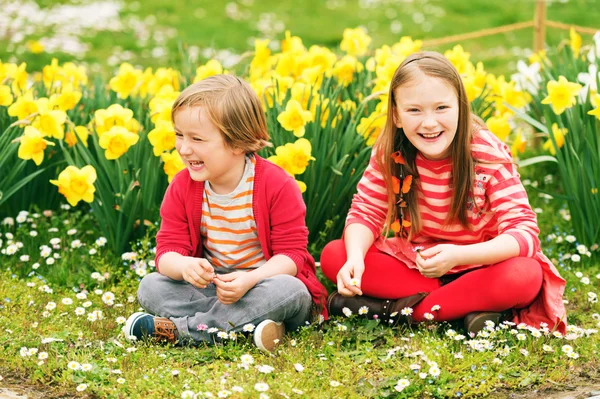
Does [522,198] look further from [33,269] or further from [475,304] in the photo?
[33,269]

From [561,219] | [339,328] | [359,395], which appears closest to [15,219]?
[339,328]

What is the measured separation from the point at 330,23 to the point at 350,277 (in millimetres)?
6955

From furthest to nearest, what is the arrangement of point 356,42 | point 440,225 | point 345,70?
point 356,42 < point 345,70 < point 440,225

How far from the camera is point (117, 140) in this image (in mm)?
3348

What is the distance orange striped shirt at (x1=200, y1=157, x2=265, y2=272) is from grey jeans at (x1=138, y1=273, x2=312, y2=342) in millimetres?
136

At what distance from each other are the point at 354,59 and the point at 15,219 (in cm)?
178

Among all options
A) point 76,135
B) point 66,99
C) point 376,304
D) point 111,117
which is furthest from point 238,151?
point 66,99

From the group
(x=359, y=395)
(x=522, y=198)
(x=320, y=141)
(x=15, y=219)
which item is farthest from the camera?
(x=15, y=219)

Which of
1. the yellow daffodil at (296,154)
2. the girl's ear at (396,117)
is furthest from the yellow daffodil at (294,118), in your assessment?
the girl's ear at (396,117)

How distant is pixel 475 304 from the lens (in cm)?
288

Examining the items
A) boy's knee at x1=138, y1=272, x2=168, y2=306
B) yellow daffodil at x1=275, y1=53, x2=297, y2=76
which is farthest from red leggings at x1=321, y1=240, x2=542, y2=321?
yellow daffodil at x1=275, y1=53, x2=297, y2=76

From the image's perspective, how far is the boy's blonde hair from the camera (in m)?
2.79

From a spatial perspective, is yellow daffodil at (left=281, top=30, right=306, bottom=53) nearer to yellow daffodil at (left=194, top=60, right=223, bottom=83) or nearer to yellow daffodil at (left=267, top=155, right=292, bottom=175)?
yellow daffodil at (left=194, top=60, right=223, bottom=83)

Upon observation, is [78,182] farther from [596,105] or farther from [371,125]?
[596,105]
